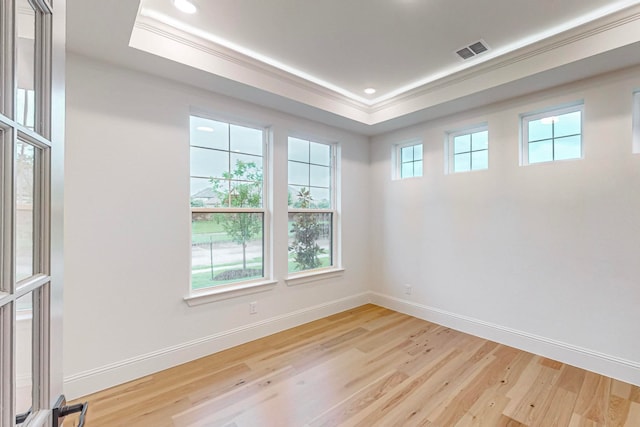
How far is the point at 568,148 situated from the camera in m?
2.73

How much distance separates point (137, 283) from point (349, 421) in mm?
1924

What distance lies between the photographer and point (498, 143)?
310 centimetres

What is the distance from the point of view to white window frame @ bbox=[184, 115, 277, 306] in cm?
278

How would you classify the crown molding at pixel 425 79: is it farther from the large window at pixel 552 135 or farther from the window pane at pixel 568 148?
the window pane at pixel 568 148

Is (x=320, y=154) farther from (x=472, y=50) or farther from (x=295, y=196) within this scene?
(x=472, y=50)

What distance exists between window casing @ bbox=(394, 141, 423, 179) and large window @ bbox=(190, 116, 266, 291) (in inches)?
75.8

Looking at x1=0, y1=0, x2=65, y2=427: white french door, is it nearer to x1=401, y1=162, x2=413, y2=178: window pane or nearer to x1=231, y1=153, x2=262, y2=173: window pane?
x1=231, y1=153, x2=262, y2=173: window pane

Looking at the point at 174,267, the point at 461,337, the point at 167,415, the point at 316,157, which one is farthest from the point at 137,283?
the point at 461,337

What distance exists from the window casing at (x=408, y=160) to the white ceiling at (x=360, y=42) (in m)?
0.89

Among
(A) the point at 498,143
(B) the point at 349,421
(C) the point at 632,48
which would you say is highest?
(C) the point at 632,48

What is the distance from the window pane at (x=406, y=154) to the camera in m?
4.02

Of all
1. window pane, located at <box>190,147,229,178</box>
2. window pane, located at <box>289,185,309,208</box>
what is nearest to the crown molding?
window pane, located at <box>190,147,229,178</box>

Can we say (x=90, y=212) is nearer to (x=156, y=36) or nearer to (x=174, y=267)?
(x=174, y=267)

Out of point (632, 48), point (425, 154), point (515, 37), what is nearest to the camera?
point (632, 48)
